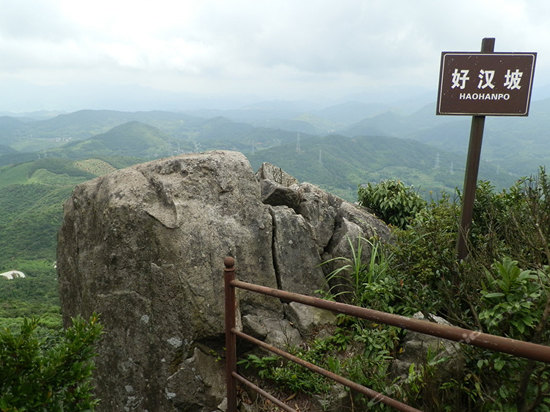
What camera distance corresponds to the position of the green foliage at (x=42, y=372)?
6.57 ft

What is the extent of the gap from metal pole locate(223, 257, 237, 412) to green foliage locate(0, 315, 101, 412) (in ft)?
4.04

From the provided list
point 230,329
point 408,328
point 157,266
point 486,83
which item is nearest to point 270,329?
point 230,329

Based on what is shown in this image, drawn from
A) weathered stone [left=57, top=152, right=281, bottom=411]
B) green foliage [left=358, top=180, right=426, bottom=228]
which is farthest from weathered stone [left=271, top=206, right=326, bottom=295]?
green foliage [left=358, top=180, right=426, bottom=228]

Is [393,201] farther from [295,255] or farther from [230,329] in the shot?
[230,329]

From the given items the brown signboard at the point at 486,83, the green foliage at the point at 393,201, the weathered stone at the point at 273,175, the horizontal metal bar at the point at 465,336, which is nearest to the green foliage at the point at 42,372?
the horizontal metal bar at the point at 465,336

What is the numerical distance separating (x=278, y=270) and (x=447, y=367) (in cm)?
257

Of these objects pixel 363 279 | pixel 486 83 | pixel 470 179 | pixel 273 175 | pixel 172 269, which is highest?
pixel 486 83

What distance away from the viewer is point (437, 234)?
210 inches

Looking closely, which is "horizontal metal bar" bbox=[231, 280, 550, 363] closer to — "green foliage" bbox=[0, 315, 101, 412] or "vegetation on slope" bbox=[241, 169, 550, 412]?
"vegetation on slope" bbox=[241, 169, 550, 412]

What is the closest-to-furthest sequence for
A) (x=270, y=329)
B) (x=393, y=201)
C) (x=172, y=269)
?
(x=172, y=269) → (x=270, y=329) → (x=393, y=201)

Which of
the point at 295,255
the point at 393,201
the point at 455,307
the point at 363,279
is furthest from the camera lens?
the point at 393,201

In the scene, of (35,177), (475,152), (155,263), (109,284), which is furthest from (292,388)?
(35,177)

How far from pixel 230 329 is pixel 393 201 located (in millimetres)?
5186

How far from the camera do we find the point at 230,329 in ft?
11.4
